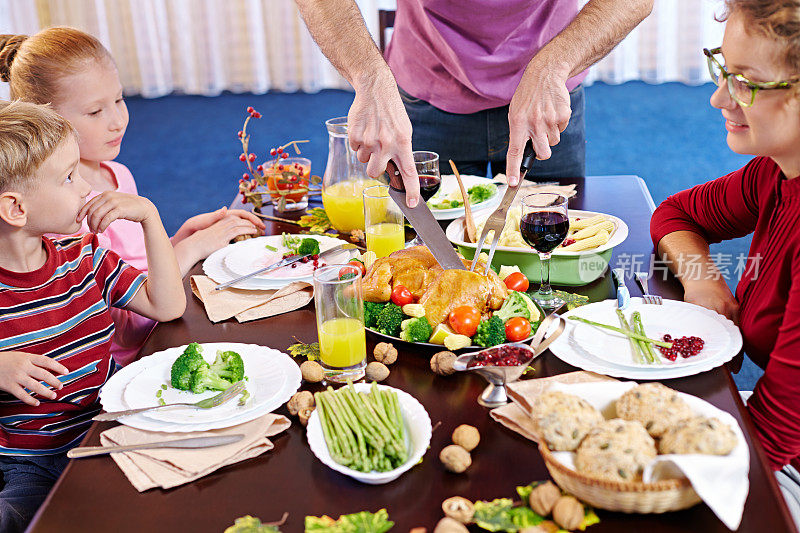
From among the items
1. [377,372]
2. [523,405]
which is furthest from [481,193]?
[523,405]

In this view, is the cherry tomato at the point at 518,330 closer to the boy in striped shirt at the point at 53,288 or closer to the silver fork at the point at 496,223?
the silver fork at the point at 496,223

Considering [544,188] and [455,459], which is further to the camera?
[544,188]

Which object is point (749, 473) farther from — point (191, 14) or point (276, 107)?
point (191, 14)

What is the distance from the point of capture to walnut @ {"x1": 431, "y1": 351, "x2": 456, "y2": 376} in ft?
4.17

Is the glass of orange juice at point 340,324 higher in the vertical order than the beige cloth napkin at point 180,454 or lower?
higher

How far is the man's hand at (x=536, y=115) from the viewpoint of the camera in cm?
166

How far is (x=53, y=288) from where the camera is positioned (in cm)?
162

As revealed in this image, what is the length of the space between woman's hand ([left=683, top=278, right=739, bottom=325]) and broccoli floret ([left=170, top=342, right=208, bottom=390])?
0.95m

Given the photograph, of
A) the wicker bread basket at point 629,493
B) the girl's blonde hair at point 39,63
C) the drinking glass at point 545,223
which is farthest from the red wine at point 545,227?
the girl's blonde hair at point 39,63

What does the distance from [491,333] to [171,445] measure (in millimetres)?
560

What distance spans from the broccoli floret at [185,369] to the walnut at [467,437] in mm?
454

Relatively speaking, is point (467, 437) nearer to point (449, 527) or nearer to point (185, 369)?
point (449, 527)

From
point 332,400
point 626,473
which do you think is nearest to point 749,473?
point 626,473

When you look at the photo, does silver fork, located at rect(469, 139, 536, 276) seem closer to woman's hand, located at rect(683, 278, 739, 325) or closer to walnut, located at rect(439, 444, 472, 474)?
woman's hand, located at rect(683, 278, 739, 325)
